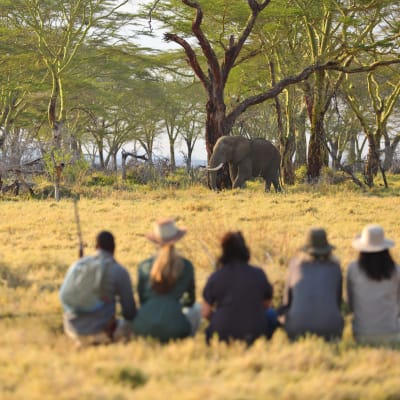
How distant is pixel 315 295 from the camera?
206 inches

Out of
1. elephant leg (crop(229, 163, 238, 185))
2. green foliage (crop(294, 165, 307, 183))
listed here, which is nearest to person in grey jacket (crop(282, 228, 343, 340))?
elephant leg (crop(229, 163, 238, 185))

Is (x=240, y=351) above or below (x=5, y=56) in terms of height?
below

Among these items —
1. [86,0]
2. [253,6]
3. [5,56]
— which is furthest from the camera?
[5,56]

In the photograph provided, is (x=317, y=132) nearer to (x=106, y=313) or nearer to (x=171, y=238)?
(x=171, y=238)

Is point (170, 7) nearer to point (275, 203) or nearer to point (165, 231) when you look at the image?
point (275, 203)

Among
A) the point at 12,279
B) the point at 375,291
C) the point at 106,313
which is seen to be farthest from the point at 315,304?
the point at 12,279

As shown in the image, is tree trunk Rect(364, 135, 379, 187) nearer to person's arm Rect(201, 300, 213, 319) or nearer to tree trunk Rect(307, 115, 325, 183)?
tree trunk Rect(307, 115, 325, 183)

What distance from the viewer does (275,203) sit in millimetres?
14711

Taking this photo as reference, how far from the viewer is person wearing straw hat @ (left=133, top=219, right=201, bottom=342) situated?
512 cm

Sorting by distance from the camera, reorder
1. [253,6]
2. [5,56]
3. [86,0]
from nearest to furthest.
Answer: [253,6], [86,0], [5,56]

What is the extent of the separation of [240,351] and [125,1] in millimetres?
21613

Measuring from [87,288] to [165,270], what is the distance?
0.67 meters

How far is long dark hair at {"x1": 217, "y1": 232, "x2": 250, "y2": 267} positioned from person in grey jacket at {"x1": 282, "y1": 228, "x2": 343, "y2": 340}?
485 mm

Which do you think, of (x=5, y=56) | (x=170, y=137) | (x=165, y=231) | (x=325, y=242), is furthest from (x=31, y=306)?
(x=170, y=137)
